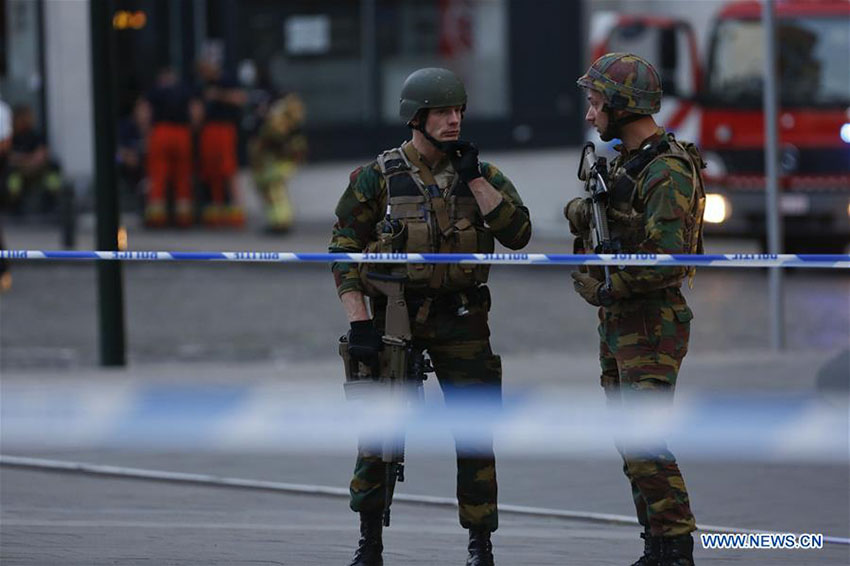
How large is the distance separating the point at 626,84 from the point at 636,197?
0.38 m

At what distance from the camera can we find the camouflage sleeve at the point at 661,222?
6.23 metres

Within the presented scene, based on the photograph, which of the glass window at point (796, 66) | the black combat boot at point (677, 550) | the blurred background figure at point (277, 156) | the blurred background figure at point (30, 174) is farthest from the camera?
the blurred background figure at point (30, 174)

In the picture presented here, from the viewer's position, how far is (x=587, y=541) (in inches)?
293

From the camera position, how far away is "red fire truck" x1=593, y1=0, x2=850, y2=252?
18.2 m

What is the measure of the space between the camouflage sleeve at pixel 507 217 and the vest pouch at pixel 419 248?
0.69 ft

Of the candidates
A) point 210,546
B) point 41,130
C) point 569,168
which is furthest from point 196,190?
point 210,546

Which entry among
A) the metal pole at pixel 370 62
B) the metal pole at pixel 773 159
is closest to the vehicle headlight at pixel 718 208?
the metal pole at pixel 773 159

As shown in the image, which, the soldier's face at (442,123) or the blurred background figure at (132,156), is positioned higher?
the soldier's face at (442,123)

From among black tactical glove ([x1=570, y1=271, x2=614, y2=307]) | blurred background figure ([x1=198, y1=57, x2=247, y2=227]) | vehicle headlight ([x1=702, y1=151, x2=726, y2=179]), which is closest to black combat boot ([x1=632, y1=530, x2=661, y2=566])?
black tactical glove ([x1=570, y1=271, x2=614, y2=307])

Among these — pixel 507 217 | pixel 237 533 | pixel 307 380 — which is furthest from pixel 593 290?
pixel 307 380

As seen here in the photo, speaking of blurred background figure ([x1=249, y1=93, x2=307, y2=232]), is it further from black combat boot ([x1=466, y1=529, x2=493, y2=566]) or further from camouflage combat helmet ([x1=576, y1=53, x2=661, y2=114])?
camouflage combat helmet ([x1=576, y1=53, x2=661, y2=114])

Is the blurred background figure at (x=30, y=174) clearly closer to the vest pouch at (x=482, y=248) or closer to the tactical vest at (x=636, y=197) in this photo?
the vest pouch at (x=482, y=248)

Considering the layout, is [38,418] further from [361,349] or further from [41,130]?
[41,130]

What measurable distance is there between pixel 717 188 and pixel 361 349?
40.7 ft
